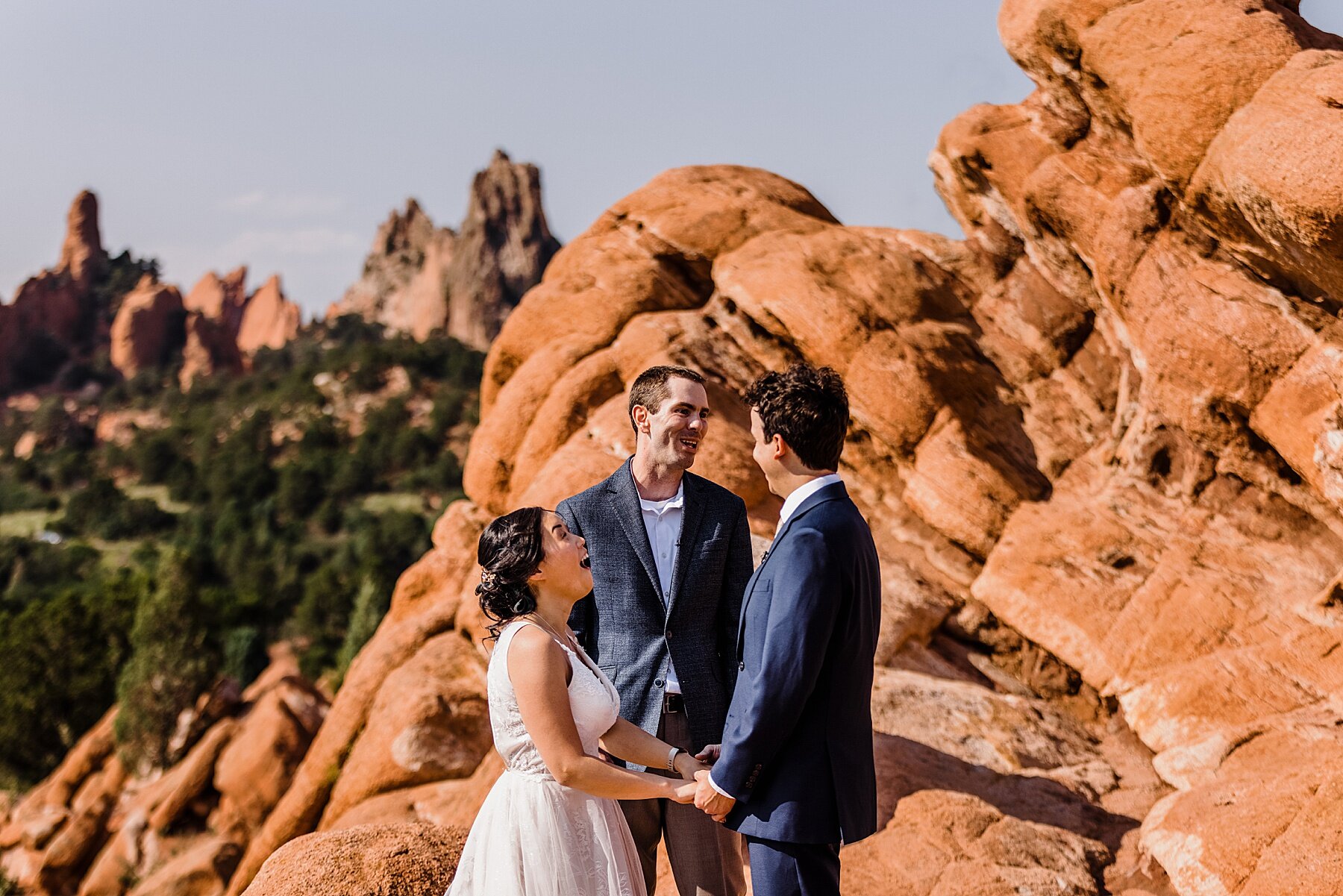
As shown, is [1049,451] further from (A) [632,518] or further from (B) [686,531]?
(A) [632,518]

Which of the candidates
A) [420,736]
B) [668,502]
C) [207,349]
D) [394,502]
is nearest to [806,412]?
[668,502]

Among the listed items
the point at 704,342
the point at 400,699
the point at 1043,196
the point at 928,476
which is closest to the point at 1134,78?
the point at 1043,196

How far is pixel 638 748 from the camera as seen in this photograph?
3.89m

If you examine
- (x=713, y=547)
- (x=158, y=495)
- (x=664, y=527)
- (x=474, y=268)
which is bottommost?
(x=713, y=547)

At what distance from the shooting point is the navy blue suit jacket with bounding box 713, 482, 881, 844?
3568 millimetres

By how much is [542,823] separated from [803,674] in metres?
1.05

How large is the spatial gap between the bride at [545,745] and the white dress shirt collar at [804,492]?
30.2 inches

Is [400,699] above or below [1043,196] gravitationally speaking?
below

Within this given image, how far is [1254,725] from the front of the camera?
310 inches

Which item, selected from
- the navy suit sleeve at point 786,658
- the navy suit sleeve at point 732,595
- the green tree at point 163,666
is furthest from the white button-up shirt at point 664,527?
the green tree at point 163,666

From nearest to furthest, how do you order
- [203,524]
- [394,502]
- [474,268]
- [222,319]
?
[394,502] < [203,524] < [474,268] < [222,319]

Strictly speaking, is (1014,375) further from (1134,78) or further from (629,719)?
(629,719)

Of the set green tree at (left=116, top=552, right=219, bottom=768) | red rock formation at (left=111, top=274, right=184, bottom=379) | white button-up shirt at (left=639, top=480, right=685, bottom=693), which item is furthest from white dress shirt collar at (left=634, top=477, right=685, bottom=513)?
red rock formation at (left=111, top=274, right=184, bottom=379)

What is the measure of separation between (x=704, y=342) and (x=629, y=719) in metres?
7.58
